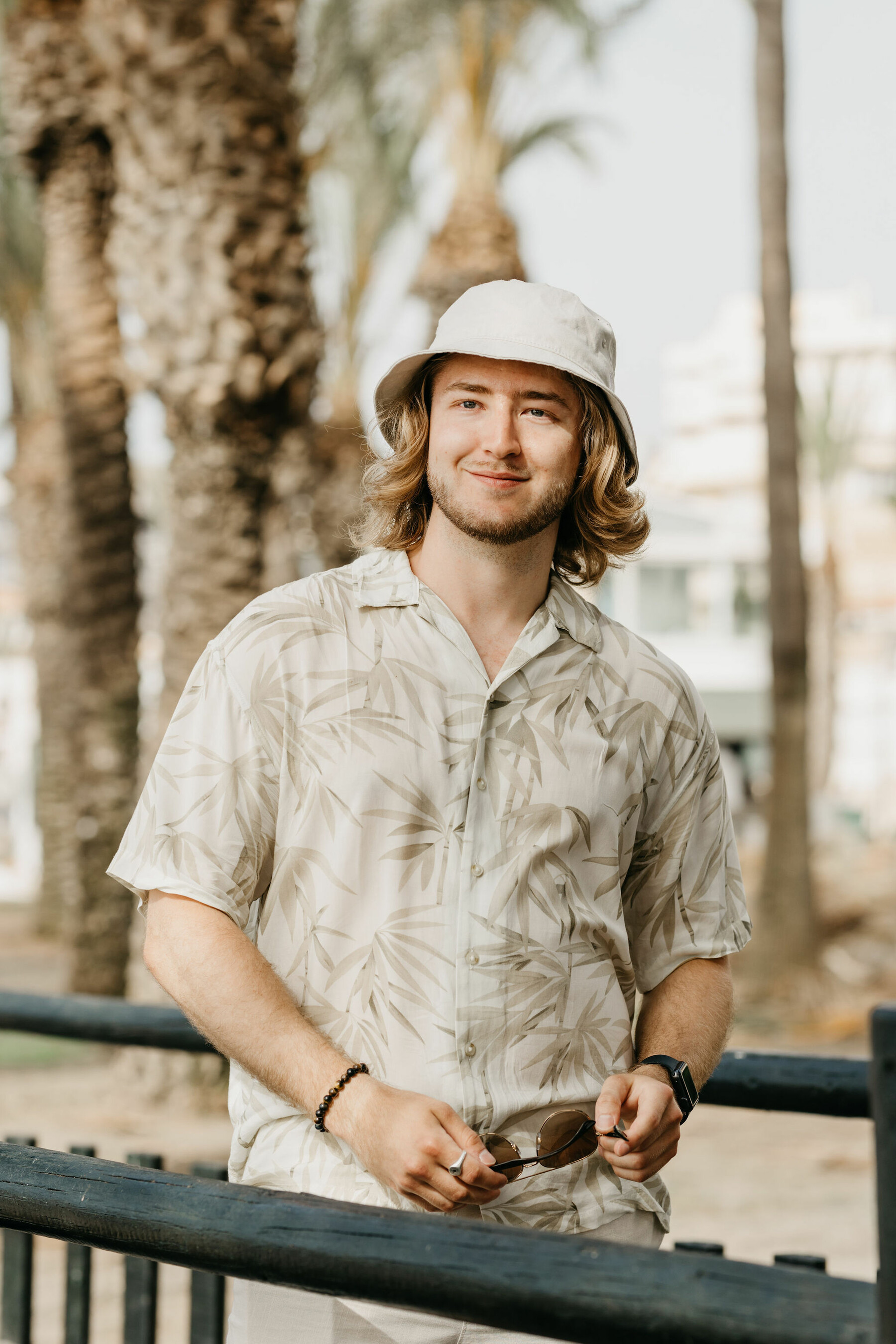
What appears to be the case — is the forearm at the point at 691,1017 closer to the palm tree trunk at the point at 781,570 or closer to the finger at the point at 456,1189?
the finger at the point at 456,1189

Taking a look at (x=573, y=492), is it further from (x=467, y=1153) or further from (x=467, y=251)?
(x=467, y=251)

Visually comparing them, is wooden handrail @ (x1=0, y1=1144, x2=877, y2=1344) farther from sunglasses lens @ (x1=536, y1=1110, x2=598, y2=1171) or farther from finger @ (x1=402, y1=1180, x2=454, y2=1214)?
sunglasses lens @ (x1=536, y1=1110, x2=598, y2=1171)

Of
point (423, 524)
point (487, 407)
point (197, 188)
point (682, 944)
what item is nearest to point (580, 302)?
point (487, 407)

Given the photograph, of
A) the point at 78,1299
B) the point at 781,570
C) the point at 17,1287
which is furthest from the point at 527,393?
the point at 781,570

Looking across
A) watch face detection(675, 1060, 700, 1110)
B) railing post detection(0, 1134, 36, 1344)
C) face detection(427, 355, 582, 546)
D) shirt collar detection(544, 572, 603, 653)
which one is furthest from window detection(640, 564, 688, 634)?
watch face detection(675, 1060, 700, 1110)

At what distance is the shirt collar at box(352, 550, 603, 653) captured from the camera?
2.09 meters

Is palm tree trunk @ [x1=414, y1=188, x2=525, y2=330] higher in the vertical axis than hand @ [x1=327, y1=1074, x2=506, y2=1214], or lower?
higher

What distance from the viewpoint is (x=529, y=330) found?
80.8 inches

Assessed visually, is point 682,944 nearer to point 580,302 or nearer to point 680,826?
point 680,826

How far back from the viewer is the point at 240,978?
1.85 m

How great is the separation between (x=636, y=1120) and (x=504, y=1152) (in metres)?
0.16

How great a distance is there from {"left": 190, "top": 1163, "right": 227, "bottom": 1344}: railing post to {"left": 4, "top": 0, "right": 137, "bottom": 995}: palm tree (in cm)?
706

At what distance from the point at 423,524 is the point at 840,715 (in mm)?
51399

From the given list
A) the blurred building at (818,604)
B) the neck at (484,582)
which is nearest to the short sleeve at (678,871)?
the neck at (484,582)
